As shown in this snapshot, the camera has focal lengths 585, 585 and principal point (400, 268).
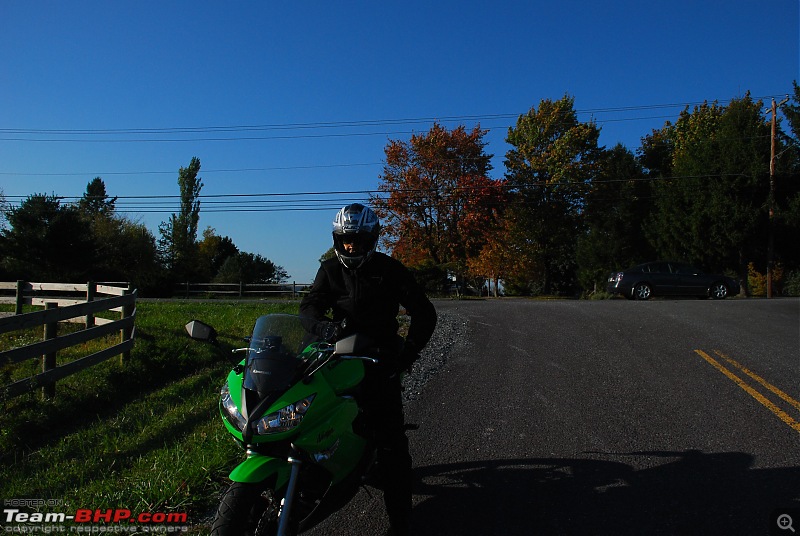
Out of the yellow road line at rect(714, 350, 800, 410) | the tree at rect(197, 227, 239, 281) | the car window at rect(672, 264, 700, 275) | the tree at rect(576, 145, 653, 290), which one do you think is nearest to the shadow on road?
the yellow road line at rect(714, 350, 800, 410)

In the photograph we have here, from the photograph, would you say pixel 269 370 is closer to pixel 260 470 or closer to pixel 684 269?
pixel 260 470

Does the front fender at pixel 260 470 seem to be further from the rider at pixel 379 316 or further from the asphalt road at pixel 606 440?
the asphalt road at pixel 606 440

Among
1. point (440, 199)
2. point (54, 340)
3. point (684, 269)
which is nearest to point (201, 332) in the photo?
point (54, 340)

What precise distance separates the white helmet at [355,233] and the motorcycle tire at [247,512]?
59.8 inches

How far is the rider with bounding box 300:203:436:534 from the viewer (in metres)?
3.57

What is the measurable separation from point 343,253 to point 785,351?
8810 mm

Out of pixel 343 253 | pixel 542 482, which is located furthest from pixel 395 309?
pixel 542 482

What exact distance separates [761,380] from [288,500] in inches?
274

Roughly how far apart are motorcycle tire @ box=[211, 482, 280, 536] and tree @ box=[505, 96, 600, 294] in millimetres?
38122

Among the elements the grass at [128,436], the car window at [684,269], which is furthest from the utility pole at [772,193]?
A: the grass at [128,436]

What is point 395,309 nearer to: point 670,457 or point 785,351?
point 670,457

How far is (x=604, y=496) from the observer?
164 inches

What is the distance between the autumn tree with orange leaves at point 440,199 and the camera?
3888cm

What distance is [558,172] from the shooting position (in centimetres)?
4231
